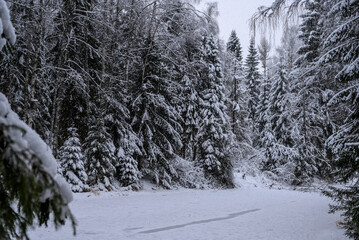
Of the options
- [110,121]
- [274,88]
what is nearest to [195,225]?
[110,121]

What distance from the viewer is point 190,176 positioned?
17156 mm

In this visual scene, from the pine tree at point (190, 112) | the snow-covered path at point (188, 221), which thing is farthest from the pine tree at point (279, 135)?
the snow-covered path at point (188, 221)

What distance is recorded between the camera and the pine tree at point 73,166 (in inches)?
472

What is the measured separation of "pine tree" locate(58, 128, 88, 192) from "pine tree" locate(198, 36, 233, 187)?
27.3 ft

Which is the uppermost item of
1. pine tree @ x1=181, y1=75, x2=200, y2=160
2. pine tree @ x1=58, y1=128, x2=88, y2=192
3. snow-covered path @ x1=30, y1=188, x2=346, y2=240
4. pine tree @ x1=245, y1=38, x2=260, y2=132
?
pine tree @ x1=245, y1=38, x2=260, y2=132

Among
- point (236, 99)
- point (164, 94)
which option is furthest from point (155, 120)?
point (236, 99)

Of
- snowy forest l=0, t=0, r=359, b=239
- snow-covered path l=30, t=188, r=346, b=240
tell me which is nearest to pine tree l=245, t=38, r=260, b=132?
snowy forest l=0, t=0, r=359, b=239

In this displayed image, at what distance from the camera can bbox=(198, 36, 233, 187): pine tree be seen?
712 inches

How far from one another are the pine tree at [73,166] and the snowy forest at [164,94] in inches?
2.1

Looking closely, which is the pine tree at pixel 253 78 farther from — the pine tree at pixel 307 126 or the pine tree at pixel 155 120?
the pine tree at pixel 155 120

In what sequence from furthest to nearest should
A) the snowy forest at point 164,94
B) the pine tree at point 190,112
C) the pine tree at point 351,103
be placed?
the pine tree at point 190,112 < the snowy forest at point 164,94 < the pine tree at point 351,103

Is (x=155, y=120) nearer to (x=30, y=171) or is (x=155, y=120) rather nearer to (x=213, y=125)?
(x=213, y=125)

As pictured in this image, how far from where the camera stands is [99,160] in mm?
13211

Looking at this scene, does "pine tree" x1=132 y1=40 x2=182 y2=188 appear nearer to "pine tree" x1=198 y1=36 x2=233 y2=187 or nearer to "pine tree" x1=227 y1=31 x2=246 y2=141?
"pine tree" x1=198 y1=36 x2=233 y2=187
